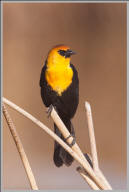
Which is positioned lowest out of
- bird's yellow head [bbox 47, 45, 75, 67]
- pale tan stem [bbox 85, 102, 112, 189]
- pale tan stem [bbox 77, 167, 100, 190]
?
pale tan stem [bbox 77, 167, 100, 190]

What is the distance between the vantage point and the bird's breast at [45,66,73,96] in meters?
2.21

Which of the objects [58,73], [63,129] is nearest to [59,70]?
[58,73]

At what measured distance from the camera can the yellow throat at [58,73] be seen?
222cm

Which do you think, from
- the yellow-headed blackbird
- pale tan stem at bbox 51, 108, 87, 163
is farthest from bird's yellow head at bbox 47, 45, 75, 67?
pale tan stem at bbox 51, 108, 87, 163

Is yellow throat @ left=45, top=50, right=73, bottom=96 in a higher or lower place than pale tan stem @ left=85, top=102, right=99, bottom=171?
higher

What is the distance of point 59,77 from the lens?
223 cm

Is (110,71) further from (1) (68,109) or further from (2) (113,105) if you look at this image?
→ (1) (68,109)

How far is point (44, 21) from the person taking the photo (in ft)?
11.9

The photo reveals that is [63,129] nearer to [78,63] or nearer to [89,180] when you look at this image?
[89,180]

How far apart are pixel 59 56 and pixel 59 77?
109 millimetres

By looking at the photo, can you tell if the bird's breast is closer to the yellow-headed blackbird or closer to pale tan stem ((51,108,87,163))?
the yellow-headed blackbird

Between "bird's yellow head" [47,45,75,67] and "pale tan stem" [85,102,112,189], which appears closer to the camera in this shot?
"pale tan stem" [85,102,112,189]

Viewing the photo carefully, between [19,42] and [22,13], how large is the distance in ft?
0.80

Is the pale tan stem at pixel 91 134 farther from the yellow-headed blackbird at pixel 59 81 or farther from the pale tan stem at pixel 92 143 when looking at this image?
the yellow-headed blackbird at pixel 59 81
